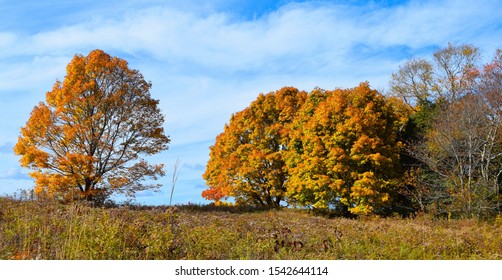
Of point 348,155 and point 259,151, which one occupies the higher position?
point 259,151

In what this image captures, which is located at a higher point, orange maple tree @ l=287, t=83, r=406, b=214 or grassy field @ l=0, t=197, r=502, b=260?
orange maple tree @ l=287, t=83, r=406, b=214

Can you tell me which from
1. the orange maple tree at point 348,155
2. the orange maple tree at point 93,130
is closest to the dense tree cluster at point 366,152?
the orange maple tree at point 348,155

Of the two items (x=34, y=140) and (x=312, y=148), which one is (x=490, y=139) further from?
(x=34, y=140)

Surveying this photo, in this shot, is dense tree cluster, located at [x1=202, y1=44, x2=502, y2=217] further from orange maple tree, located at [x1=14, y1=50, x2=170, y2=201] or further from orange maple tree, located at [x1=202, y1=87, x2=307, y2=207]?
orange maple tree, located at [x1=14, y1=50, x2=170, y2=201]

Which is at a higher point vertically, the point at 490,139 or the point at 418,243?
the point at 490,139

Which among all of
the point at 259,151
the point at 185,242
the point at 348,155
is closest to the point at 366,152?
the point at 348,155

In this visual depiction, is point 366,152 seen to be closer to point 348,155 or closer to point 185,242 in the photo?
point 348,155

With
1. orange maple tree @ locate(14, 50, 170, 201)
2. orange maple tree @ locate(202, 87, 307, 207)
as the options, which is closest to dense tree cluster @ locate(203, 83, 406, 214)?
orange maple tree @ locate(202, 87, 307, 207)

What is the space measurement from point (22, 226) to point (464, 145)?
72.9 feet

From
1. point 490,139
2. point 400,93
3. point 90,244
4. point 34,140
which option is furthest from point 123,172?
point 400,93

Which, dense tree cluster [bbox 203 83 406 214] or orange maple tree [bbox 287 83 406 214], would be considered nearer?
orange maple tree [bbox 287 83 406 214]

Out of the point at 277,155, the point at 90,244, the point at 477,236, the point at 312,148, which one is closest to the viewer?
the point at 90,244

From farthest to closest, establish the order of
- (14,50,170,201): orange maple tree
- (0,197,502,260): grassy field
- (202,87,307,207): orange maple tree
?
(202,87,307,207): orange maple tree → (14,50,170,201): orange maple tree → (0,197,502,260): grassy field

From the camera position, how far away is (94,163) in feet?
83.0
